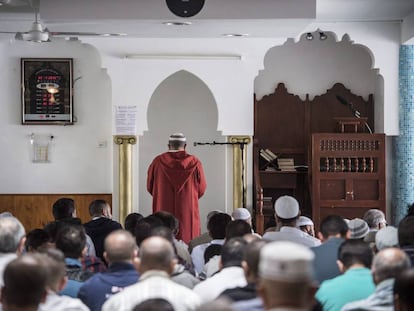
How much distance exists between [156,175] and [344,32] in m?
2.90

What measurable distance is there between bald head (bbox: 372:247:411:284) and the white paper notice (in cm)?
602

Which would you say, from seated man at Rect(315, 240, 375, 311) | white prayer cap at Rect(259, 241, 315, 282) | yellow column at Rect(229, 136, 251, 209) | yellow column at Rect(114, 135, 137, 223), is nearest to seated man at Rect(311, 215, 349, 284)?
seated man at Rect(315, 240, 375, 311)

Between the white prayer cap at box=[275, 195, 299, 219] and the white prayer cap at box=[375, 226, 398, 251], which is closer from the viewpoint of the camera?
the white prayer cap at box=[375, 226, 398, 251]

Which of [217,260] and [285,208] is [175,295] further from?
[285,208]

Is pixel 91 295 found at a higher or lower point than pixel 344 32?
lower

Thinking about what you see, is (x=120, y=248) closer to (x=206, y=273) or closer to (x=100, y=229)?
(x=206, y=273)

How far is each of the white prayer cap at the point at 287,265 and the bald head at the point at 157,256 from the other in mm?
1571

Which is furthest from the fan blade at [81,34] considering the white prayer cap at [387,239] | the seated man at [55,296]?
the seated man at [55,296]

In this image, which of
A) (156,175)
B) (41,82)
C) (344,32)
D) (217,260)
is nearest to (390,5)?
(344,32)

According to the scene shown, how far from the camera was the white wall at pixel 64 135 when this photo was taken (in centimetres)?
972

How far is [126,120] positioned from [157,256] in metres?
5.93

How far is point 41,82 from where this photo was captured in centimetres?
972

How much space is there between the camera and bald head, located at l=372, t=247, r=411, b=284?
3527mm

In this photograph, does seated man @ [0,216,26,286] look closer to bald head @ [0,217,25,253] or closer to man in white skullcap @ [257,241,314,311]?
bald head @ [0,217,25,253]
